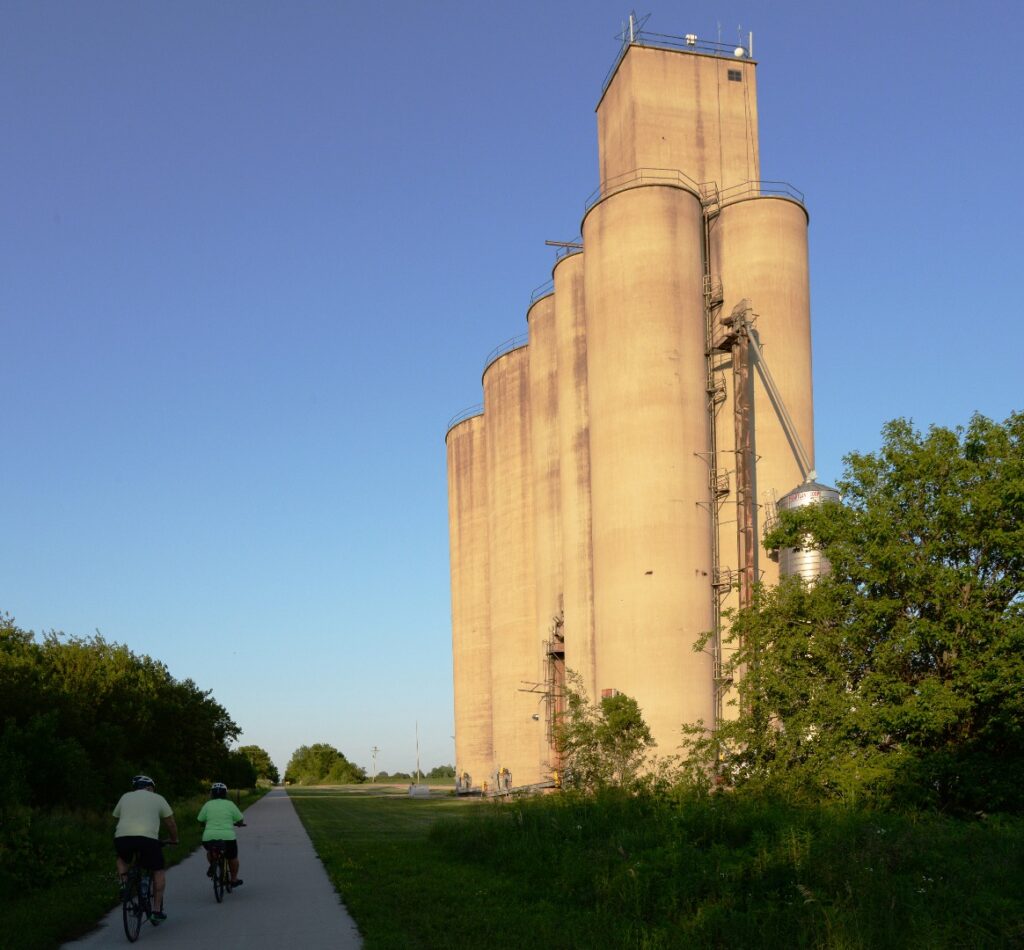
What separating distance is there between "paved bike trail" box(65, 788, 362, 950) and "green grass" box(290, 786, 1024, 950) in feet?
1.44

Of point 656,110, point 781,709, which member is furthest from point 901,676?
point 656,110

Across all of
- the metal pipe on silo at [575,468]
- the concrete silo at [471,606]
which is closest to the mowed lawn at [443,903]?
the metal pipe on silo at [575,468]

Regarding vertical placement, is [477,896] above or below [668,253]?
below

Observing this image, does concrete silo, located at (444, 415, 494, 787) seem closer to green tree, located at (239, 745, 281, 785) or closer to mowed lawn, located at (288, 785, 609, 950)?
mowed lawn, located at (288, 785, 609, 950)

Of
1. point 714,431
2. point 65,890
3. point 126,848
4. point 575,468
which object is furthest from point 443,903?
point 575,468

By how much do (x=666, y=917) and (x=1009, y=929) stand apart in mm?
Result: 3800

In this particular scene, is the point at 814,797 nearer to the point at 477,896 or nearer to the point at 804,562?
the point at 477,896

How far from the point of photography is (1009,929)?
10203 mm

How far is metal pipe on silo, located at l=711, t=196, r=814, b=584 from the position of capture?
51750 mm

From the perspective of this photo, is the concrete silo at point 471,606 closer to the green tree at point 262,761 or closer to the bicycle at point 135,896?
the bicycle at point 135,896

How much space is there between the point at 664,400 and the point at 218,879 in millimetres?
37039

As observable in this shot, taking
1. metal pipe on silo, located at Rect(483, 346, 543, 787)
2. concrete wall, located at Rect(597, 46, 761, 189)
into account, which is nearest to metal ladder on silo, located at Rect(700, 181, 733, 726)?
concrete wall, located at Rect(597, 46, 761, 189)

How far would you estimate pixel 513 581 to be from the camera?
2758 inches

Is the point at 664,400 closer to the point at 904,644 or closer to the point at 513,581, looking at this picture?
the point at 513,581
